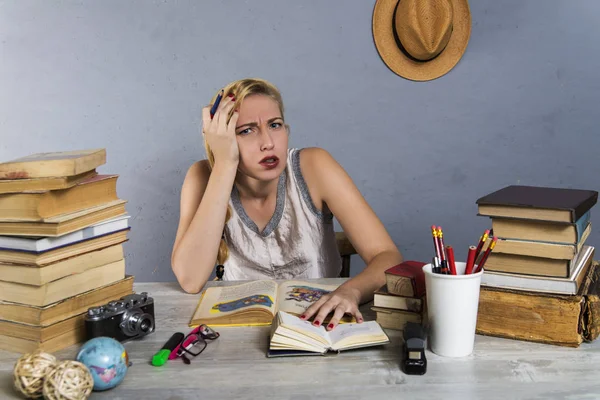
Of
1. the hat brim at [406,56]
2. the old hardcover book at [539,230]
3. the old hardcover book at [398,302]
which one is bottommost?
the old hardcover book at [398,302]

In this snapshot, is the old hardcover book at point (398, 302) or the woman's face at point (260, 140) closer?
the old hardcover book at point (398, 302)

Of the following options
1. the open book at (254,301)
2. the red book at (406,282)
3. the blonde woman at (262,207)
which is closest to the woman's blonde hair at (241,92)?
the blonde woman at (262,207)

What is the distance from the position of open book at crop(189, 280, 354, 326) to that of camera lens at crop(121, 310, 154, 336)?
10 centimetres

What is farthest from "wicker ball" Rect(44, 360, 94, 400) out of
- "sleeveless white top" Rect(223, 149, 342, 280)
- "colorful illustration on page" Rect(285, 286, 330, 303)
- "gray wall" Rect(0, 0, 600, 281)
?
"gray wall" Rect(0, 0, 600, 281)

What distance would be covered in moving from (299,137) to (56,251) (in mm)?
1873

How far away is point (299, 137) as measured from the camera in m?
2.86

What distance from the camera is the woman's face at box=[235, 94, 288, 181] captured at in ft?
5.74

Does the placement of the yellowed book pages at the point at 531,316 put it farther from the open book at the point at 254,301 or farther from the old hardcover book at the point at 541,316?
the open book at the point at 254,301

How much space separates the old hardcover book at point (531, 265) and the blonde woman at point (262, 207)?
1.17 ft

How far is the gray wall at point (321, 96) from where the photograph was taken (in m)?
2.77

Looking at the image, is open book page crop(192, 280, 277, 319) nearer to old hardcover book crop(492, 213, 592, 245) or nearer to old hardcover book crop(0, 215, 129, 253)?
old hardcover book crop(0, 215, 129, 253)

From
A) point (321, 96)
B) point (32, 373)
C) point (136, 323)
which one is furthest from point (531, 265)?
point (321, 96)

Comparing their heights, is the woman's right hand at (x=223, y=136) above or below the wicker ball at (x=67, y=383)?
above

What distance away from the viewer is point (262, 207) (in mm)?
2023
